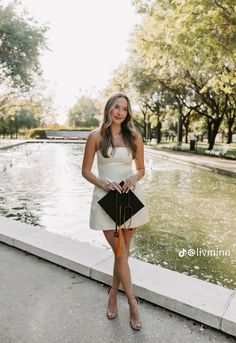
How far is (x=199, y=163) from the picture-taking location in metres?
18.0

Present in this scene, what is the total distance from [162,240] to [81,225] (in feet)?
5.91

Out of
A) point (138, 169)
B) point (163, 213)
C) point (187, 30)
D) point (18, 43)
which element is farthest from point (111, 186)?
point (18, 43)

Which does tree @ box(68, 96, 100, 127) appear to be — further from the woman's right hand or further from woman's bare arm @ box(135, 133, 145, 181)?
the woman's right hand

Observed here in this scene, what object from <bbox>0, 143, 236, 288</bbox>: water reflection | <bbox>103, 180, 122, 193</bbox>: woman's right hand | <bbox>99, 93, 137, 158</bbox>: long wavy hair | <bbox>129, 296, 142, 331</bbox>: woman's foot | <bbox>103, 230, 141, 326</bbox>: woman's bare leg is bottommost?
<bbox>0, 143, 236, 288</bbox>: water reflection

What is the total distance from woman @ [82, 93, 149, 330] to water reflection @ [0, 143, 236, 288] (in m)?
1.97

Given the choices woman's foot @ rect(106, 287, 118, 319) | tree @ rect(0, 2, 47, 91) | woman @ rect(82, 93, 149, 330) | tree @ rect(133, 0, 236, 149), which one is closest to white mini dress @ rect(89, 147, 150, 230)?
woman @ rect(82, 93, 149, 330)

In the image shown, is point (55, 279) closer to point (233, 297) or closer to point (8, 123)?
point (233, 297)

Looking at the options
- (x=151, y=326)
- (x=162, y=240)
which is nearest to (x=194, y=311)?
(x=151, y=326)

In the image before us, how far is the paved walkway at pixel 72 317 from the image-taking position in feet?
9.54

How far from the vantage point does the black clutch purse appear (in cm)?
310

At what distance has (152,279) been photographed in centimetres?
370

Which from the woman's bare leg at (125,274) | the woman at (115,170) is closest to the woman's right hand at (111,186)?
the woman at (115,170)

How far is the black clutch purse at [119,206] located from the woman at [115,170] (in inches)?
1.9

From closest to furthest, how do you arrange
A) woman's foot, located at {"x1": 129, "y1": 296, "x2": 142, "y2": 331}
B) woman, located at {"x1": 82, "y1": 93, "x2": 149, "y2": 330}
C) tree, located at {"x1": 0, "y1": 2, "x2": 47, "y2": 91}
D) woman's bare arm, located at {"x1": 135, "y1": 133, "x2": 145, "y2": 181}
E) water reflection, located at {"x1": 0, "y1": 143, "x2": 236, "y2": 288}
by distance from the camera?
woman's foot, located at {"x1": 129, "y1": 296, "x2": 142, "y2": 331} < woman, located at {"x1": 82, "y1": 93, "x2": 149, "y2": 330} < woman's bare arm, located at {"x1": 135, "y1": 133, "x2": 145, "y2": 181} < water reflection, located at {"x1": 0, "y1": 143, "x2": 236, "y2": 288} < tree, located at {"x1": 0, "y1": 2, "x2": 47, "y2": 91}
